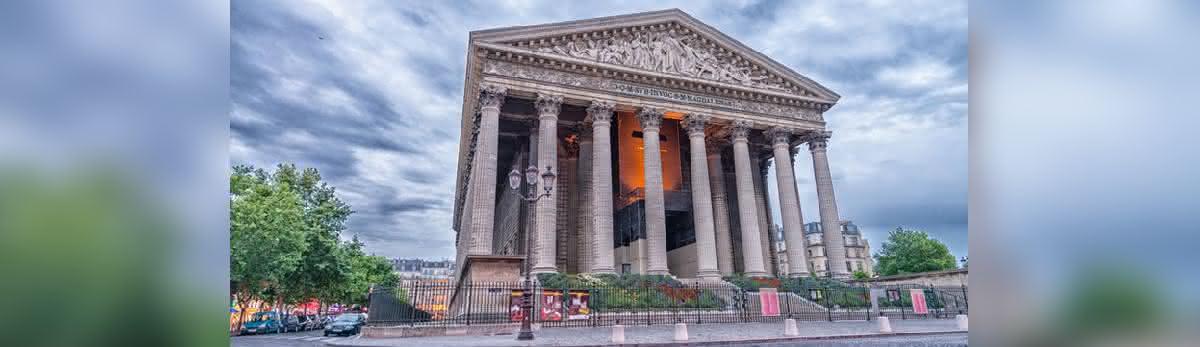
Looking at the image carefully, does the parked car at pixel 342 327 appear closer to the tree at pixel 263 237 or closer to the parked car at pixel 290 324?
the tree at pixel 263 237

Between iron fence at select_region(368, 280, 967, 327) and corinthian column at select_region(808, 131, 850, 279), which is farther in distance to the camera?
corinthian column at select_region(808, 131, 850, 279)

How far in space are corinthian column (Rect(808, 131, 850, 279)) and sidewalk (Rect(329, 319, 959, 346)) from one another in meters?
10.4

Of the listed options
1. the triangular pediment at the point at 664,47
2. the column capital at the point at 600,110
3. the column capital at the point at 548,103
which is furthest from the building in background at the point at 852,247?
the column capital at the point at 548,103

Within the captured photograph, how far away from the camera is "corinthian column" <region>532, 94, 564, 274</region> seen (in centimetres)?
2394

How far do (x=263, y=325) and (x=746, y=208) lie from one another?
1037 inches

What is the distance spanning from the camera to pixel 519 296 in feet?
59.0

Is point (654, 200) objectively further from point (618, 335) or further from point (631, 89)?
point (618, 335)

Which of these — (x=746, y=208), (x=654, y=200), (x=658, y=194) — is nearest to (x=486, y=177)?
(x=654, y=200)

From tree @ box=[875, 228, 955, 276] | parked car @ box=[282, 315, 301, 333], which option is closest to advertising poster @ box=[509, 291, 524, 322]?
parked car @ box=[282, 315, 301, 333]
